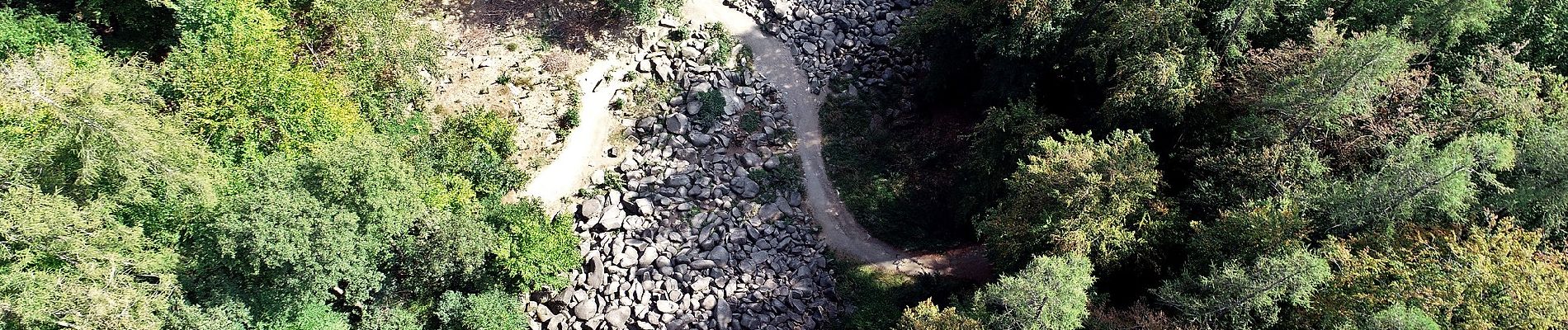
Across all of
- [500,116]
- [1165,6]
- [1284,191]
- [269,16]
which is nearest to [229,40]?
[269,16]

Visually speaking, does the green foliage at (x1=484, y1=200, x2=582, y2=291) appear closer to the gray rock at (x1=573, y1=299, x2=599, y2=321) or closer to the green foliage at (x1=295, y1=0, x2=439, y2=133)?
the gray rock at (x1=573, y1=299, x2=599, y2=321)

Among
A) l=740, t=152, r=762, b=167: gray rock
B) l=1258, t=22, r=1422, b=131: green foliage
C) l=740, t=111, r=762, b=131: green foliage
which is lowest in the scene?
l=740, t=152, r=762, b=167: gray rock

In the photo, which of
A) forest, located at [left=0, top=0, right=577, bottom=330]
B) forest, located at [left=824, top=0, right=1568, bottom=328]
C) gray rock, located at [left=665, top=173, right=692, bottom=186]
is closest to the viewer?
forest, located at [left=0, top=0, right=577, bottom=330]

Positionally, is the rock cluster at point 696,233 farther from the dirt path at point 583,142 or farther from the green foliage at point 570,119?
the green foliage at point 570,119

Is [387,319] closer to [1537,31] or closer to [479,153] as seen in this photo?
[479,153]

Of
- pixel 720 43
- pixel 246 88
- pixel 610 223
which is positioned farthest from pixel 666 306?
pixel 246 88

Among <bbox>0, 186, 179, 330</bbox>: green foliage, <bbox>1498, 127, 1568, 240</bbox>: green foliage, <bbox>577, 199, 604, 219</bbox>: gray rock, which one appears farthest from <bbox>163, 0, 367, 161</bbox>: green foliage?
<bbox>1498, 127, 1568, 240</bbox>: green foliage
